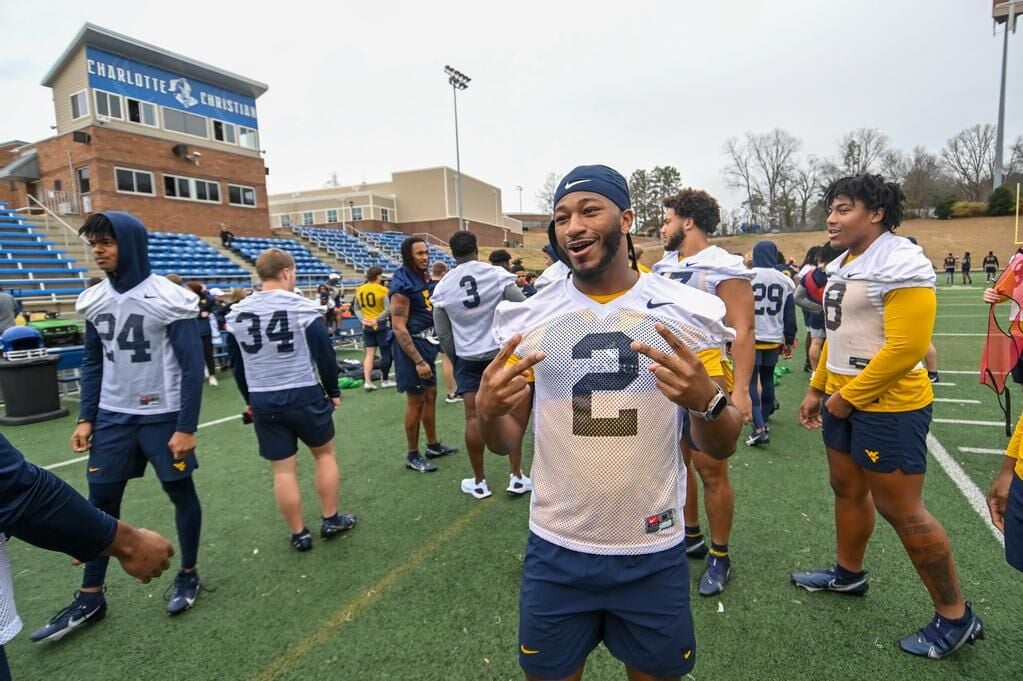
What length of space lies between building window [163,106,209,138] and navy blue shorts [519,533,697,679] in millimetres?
31972

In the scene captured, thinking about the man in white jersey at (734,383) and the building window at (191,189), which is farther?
the building window at (191,189)

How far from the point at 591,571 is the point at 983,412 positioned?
7640 millimetres

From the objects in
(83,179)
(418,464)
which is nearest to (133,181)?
(83,179)

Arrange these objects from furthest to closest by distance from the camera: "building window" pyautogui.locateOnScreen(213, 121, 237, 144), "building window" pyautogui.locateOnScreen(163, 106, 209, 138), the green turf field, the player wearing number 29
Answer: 1. "building window" pyautogui.locateOnScreen(213, 121, 237, 144)
2. "building window" pyautogui.locateOnScreen(163, 106, 209, 138)
3. the green turf field
4. the player wearing number 29

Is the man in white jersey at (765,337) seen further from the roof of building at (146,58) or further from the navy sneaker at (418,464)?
the roof of building at (146,58)

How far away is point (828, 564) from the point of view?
341cm

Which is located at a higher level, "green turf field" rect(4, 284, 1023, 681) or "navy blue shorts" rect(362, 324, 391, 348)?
"navy blue shorts" rect(362, 324, 391, 348)

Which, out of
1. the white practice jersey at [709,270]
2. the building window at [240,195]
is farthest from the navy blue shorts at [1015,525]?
the building window at [240,195]

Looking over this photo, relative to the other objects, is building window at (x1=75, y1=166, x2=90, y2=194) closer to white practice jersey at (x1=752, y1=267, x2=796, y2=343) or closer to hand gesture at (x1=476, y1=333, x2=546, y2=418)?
white practice jersey at (x1=752, y1=267, x2=796, y2=343)

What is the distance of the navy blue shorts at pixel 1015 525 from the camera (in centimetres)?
181

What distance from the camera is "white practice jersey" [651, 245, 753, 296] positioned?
321 centimetres

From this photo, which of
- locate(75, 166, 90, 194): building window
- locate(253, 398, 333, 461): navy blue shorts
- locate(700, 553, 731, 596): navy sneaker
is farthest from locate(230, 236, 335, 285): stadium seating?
locate(700, 553, 731, 596): navy sneaker

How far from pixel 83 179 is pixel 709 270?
100 feet

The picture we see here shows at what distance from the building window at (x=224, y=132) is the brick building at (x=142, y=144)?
6 centimetres
